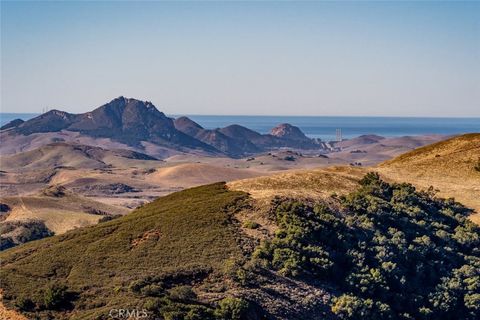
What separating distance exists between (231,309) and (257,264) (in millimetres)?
6111

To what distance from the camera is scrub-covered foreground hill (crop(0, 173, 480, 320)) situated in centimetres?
2948

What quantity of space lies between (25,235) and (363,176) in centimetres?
5262

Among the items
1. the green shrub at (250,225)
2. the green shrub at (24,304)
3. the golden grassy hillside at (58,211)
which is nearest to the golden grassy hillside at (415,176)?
the green shrub at (250,225)

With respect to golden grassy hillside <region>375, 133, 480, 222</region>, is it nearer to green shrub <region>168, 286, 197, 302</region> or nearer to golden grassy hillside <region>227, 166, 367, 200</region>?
golden grassy hillside <region>227, 166, 367, 200</region>

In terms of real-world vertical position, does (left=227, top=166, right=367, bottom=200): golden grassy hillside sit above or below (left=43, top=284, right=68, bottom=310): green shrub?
above

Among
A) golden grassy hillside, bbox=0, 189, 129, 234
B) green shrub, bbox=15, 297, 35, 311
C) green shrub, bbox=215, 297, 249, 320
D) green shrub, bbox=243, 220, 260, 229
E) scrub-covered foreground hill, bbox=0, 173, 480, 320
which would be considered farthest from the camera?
golden grassy hillside, bbox=0, 189, 129, 234

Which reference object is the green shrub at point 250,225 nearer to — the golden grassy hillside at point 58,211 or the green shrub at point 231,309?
the green shrub at point 231,309

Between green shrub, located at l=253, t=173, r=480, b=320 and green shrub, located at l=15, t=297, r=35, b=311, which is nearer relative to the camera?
green shrub, located at l=15, t=297, r=35, b=311

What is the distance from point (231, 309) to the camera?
1117 inches

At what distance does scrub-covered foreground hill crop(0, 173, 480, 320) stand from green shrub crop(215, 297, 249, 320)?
54 millimetres

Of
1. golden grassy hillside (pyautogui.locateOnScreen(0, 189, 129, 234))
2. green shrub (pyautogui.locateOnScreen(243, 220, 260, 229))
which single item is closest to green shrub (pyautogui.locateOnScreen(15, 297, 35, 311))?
green shrub (pyautogui.locateOnScreen(243, 220, 260, 229))

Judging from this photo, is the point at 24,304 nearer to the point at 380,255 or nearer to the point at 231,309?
the point at 231,309

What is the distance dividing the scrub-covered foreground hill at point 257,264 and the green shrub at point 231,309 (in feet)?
0.18

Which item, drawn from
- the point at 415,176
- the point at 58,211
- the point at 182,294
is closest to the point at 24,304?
the point at 182,294
